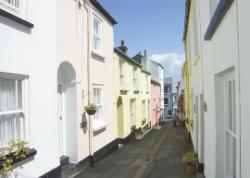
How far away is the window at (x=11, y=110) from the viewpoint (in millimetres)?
6434

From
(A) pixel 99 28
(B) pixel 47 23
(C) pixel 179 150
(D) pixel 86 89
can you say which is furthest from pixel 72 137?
(C) pixel 179 150

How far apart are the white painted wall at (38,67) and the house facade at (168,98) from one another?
2089 inches

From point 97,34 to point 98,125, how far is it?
3.90m

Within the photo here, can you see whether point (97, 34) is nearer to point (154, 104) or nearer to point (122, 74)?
point (122, 74)

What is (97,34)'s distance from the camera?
13.6m

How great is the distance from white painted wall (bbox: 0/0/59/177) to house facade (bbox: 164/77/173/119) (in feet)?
174

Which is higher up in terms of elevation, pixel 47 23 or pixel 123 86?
pixel 47 23

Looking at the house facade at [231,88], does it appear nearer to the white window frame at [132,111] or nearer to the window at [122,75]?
the window at [122,75]

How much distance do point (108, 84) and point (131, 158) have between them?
3609 mm

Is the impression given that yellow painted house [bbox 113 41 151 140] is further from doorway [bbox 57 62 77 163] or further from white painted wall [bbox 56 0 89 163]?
doorway [bbox 57 62 77 163]

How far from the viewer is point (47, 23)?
8.23 metres

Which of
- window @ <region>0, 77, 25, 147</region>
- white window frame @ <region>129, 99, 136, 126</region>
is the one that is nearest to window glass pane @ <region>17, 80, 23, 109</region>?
window @ <region>0, 77, 25, 147</region>

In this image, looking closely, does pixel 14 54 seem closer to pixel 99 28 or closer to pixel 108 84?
pixel 99 28

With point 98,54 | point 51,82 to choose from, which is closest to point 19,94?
point 51,82
